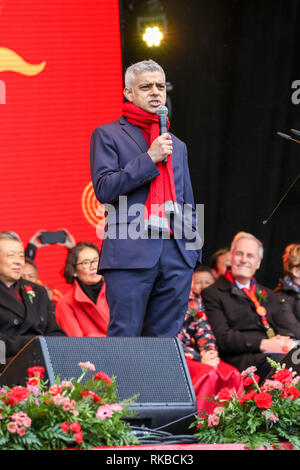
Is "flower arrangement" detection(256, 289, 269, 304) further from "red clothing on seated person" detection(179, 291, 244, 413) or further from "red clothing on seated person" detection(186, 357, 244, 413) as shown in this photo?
"red clothing on seated person" detection(186, 357, 244, 413)

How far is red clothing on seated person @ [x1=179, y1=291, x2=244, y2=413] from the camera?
367 cm

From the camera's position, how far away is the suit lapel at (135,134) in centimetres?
300

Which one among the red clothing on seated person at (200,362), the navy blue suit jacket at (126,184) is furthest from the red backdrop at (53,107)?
the navy blue suit jacket at (126,184)

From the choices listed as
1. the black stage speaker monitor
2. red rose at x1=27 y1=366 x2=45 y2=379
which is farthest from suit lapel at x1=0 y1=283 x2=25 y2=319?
red rose at x1=27 y1=366 x2=45 y2=379

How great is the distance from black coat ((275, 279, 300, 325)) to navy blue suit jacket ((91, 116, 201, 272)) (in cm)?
209

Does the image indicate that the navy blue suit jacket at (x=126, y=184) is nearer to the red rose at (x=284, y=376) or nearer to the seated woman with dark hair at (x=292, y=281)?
the red rose at (x=284, y=376)

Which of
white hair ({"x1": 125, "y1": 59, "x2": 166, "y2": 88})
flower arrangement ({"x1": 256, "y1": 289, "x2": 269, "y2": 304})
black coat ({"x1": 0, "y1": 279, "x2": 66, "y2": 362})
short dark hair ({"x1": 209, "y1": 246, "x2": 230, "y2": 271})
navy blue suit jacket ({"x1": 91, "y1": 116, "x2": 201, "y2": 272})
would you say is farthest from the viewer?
short dark hair ({"x1": 209, "y1": 246, "x2": 230, "y2": 271})

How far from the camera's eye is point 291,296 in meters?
5.02

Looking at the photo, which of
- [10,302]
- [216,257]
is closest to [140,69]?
[10,302]

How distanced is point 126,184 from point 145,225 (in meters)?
0.15

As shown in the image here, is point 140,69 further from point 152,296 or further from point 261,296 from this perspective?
point 261,296

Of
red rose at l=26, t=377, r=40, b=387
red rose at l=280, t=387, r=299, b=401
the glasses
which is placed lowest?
the glasses
